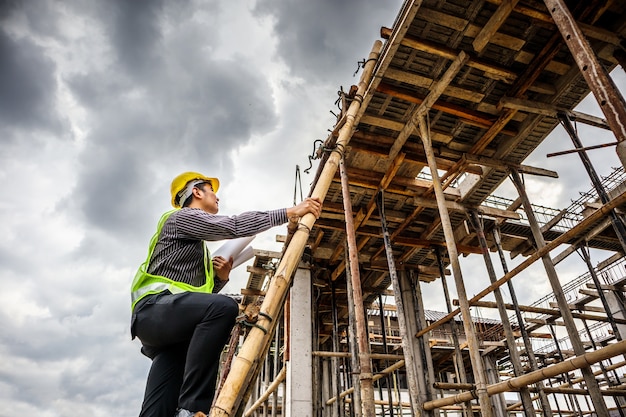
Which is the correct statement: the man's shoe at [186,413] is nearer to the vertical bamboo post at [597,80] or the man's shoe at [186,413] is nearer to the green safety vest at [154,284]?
the green safety vest at [154,284]

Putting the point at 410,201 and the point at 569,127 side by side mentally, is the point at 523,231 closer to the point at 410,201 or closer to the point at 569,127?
the point at 410,201

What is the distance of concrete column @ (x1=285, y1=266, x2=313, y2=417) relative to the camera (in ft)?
31.0

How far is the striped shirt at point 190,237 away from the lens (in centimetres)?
248

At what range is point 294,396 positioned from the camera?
9.45 m

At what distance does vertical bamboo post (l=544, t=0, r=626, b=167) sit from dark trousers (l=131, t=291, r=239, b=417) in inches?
118

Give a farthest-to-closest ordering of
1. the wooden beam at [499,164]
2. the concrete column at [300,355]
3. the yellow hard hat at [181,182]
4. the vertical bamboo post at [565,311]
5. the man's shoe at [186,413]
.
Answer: the concrete column at [300,355], the wooden beam at [499,164], the vertical bamboo post at [565,311], the yellow hard hat at [181,182], the man's shoe at [186,413]

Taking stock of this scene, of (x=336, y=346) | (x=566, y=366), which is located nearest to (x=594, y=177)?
(x=566, y=366)

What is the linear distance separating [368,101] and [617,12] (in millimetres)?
4110

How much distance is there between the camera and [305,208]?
9.62ft

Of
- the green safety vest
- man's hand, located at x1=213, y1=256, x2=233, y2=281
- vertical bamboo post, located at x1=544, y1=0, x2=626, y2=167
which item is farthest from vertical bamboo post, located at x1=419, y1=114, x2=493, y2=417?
the green safety vest

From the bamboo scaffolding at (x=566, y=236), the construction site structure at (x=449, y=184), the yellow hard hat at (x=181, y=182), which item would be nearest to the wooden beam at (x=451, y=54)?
the construction site structure at (x=449, y=184)

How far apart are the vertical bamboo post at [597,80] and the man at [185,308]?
2563 mm

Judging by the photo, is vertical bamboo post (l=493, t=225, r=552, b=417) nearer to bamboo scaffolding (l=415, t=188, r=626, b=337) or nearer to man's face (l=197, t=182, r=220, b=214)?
bamboo scaffolding (l=415, t=188, r=626, b=337)

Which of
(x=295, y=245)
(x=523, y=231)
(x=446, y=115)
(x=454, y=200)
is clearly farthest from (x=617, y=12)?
(x=295, y=245)
